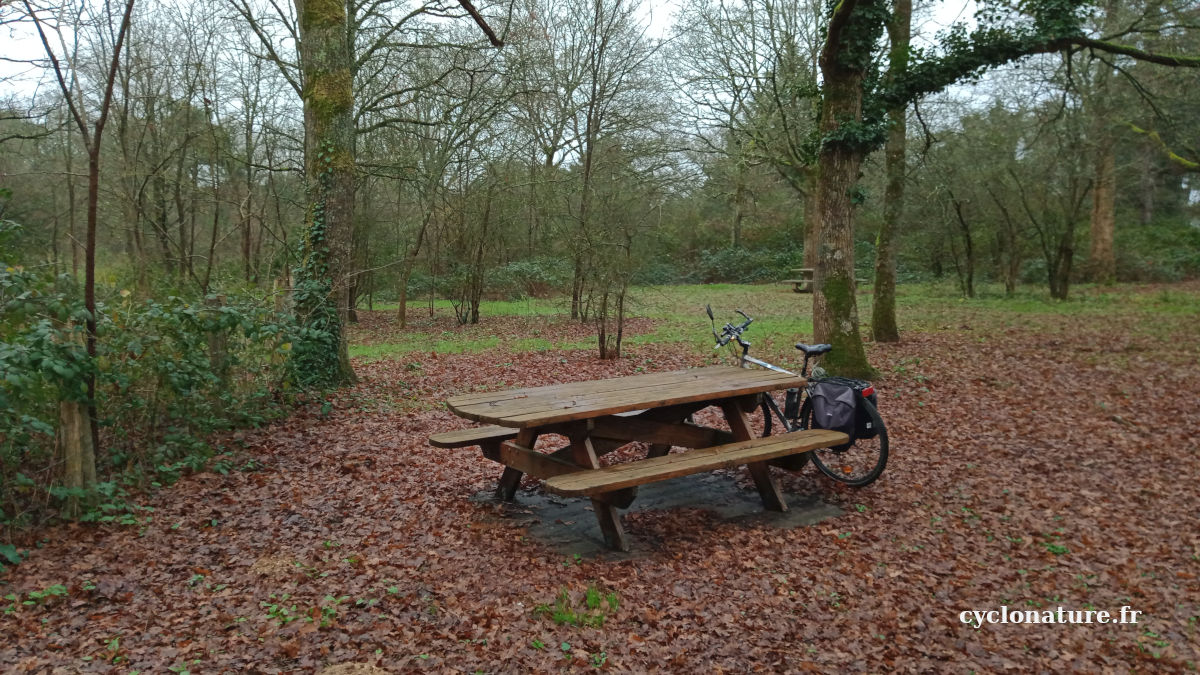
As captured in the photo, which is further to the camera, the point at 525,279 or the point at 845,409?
the point at 525,279

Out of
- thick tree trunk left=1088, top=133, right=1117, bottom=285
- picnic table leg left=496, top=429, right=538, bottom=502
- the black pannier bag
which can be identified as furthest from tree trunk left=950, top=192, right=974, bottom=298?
picnic table leg left=496, top=429, right=538, bottom=502

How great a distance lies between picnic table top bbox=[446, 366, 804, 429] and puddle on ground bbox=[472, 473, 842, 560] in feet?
2.48

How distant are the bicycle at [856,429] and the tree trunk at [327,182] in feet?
13.8

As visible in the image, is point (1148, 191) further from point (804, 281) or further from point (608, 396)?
point (608, 396)

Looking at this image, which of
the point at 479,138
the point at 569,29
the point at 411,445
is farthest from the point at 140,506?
the point at 569,29

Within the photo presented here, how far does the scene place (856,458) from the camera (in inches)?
222

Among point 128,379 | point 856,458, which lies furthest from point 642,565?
point 128,379

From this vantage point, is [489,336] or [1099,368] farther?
[489,336]

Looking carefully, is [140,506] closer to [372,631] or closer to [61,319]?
[61,319]

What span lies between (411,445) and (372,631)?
291 centimetres

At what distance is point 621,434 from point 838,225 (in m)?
4.51

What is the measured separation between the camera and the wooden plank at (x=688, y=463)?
3838mm

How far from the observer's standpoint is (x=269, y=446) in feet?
18.4

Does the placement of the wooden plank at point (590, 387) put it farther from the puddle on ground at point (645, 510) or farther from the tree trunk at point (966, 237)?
the tree trunk at point (966, 237)
